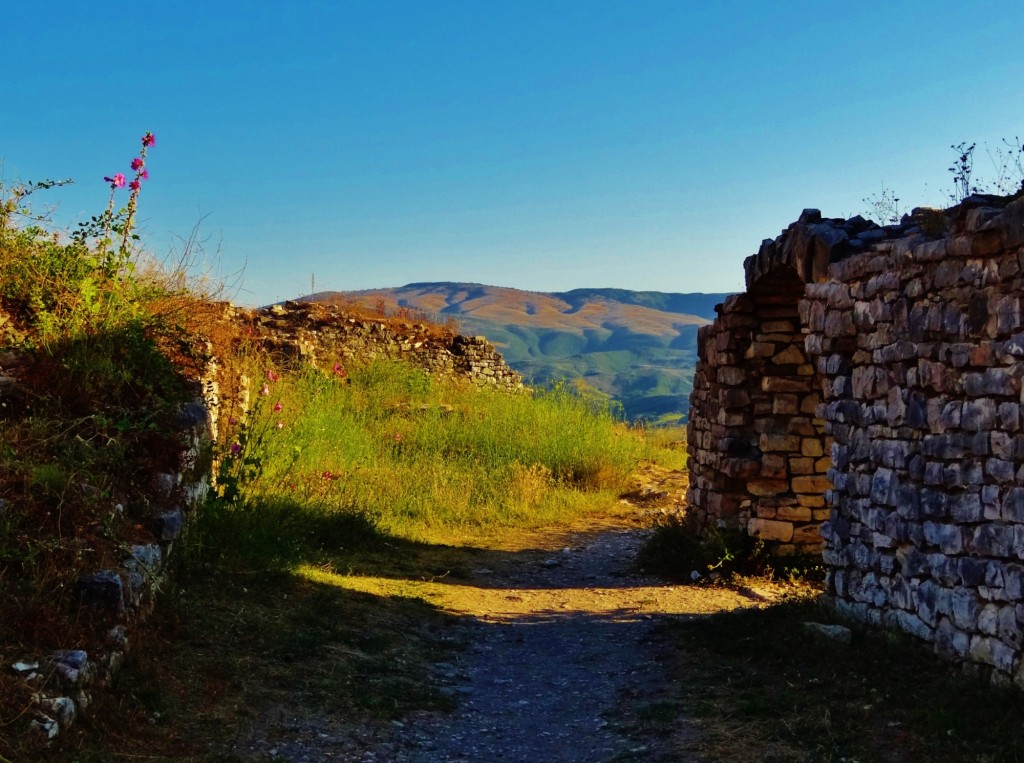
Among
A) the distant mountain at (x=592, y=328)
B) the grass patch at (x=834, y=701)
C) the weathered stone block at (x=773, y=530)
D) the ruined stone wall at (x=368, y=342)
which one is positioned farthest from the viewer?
the distant mountain at (x=592, y=328)

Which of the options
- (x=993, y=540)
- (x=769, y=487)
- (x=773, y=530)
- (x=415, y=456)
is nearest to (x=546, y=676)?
(x=993, y=540)

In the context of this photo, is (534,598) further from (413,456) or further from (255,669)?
(413,456)

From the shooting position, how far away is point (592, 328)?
6344 inches

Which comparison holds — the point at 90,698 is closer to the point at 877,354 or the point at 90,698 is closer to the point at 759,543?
the point at 877,354

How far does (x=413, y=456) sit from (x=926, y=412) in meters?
8.48

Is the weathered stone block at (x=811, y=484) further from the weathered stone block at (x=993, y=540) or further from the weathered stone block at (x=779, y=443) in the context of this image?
the weathered stone block at (x=993, y=540)

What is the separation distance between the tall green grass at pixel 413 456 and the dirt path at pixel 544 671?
4.19ft

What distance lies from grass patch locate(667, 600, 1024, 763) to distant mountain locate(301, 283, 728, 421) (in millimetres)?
86650

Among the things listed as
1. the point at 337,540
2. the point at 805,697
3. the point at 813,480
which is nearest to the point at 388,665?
the point at 805,697

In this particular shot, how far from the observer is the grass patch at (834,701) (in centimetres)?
400

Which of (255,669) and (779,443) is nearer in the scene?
(255,669)

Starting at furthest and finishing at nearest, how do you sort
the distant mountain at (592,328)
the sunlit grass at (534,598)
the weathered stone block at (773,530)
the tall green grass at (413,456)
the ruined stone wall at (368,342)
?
1. the distant mountain at (592,328)
2. the ruined stone wall at (368,342)
3. the tall green grass at (413,456)
4. the weathered stone block at (773,530)
5. the sunlit grass at (534,598)

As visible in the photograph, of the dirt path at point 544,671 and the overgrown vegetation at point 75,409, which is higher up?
the overgrown vegetation at point 75,409

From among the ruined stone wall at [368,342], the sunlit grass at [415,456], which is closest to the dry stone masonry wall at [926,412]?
the sunlit grass at [415,456]
